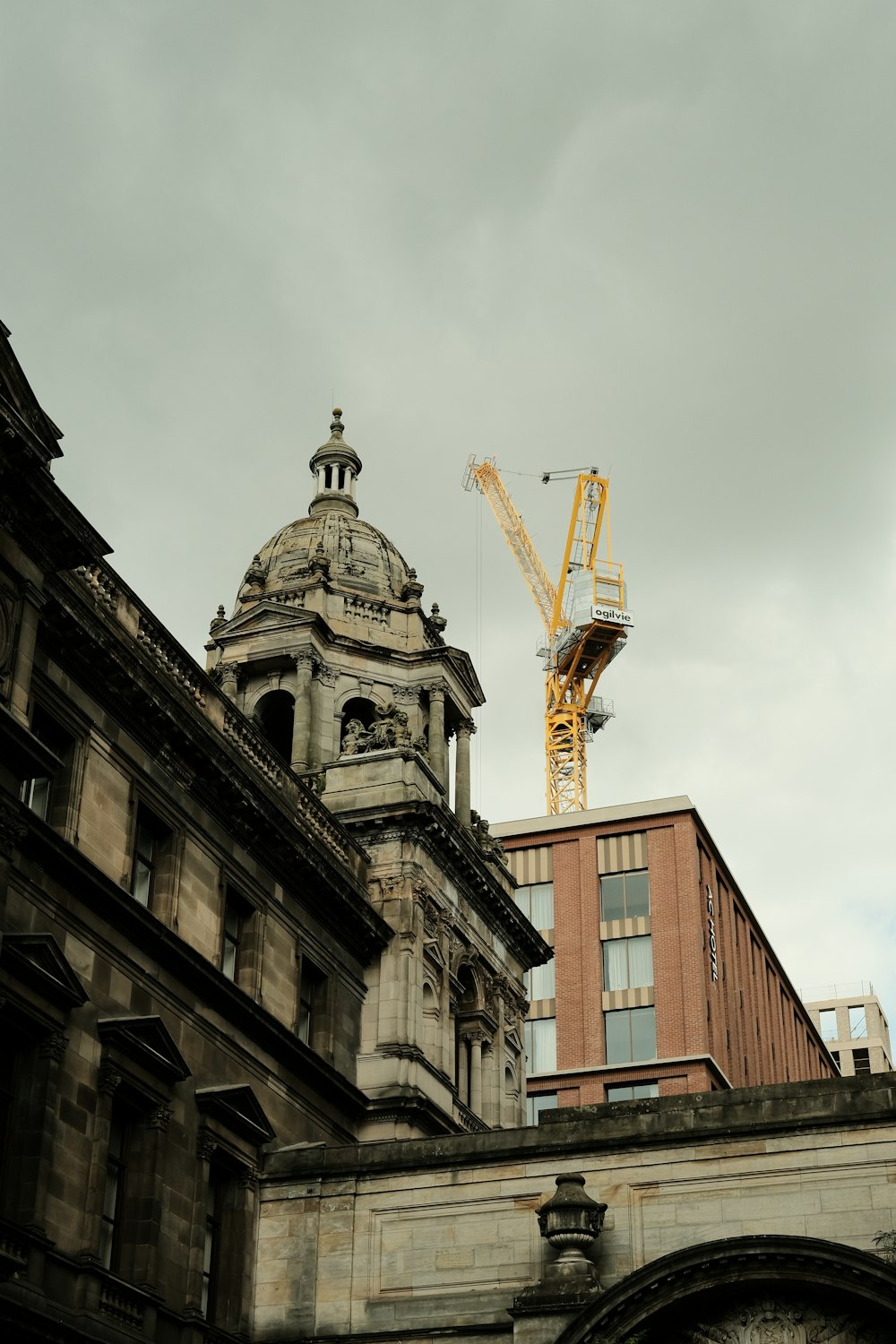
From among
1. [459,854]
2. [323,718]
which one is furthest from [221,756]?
[323,718]

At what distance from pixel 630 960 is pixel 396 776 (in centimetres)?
4183

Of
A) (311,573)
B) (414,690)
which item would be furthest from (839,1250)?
(311,573)

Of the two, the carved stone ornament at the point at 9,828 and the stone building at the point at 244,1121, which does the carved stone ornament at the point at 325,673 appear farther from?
the carved stone ornament at the point at 9,828

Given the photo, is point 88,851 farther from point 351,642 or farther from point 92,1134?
point 351,642

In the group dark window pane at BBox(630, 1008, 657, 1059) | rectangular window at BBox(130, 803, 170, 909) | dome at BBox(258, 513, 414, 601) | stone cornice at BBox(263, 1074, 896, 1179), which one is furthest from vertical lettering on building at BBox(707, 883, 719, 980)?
rectangular window at BBox(130, 803, 170, 909)

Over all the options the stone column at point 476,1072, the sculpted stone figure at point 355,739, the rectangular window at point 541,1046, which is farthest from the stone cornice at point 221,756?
the rectangular window at point 541,1046

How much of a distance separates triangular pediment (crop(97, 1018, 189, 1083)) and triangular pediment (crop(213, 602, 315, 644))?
20.3 metres

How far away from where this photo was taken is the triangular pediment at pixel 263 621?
50625 mm

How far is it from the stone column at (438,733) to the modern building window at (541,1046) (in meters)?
Answer: 34.6

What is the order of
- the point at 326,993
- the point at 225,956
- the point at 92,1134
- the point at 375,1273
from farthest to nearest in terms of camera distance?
the point at 326,993 < the point at 225,956 < the point at 375,1273 < the point at 92,1134

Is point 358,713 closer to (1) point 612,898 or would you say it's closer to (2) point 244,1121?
(2) point 244,1121

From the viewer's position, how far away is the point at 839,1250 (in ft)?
96.3

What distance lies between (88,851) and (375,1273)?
9467mm

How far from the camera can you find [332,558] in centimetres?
5419
